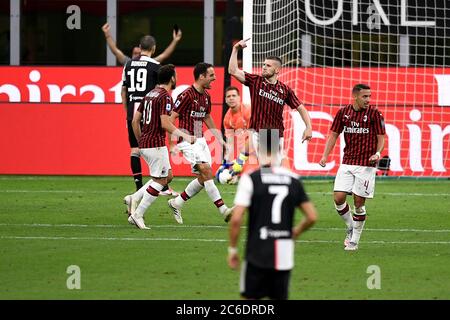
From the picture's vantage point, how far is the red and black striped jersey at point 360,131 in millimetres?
13680

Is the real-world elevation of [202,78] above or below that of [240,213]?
above

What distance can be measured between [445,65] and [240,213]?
1667cm

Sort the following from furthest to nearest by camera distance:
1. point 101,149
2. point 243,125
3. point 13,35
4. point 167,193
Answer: point 13,35, point 101,149, point 243,125, point 167,193

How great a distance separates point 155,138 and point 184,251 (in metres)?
2.61

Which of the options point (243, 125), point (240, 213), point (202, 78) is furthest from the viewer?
point (243, 125)

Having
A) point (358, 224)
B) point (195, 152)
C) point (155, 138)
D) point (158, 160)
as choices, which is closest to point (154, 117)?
point (155, 138)

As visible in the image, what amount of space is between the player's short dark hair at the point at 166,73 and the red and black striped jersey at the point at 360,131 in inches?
94.8

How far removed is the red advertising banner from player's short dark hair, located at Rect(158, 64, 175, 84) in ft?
26.3

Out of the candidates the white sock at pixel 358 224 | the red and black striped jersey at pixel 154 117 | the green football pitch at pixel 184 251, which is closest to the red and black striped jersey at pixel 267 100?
the red and black striped jersey at pixel 154 117

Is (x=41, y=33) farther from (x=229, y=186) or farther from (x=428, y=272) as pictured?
(x=428, y=272)

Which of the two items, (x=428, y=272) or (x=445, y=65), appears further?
(x=445, y=65)

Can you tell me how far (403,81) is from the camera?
24031 millimetres
